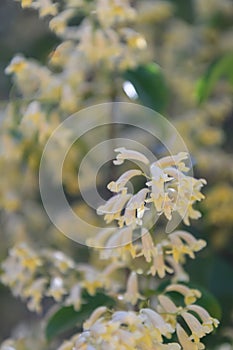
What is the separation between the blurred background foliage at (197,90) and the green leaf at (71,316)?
0.22 meters

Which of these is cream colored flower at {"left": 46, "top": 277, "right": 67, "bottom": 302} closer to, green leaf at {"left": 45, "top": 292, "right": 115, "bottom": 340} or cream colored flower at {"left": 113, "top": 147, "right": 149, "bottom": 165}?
green leaf at {"left": 45, "top": 292, "right": 115, "bottom": 340}

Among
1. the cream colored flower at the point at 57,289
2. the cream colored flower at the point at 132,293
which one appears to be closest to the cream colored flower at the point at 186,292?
the cream colored flower at the point at 132,293

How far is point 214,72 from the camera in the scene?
4.16 feet

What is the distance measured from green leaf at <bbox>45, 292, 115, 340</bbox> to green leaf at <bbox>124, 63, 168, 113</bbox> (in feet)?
1.11

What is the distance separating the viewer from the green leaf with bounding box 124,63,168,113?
4.11 feet

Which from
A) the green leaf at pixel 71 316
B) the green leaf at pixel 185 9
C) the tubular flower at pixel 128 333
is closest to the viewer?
the tubular flower at pixel 128 333

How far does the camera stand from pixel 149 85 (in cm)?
127

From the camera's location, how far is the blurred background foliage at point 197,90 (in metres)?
1.29

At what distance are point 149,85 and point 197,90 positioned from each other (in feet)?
0.30

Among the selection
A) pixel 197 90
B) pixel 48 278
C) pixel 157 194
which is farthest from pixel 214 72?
pixel 157 194

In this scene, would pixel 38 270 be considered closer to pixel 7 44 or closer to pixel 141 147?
pixel 141 147

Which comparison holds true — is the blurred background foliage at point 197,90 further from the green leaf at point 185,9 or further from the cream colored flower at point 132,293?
the cream colored flower at point 132,293

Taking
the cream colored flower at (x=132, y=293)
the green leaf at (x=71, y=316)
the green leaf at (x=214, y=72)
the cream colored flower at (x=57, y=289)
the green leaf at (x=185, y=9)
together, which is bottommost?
the cream colored flower at (x=132, y=293)

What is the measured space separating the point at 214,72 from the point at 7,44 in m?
0.70
